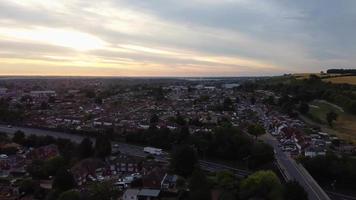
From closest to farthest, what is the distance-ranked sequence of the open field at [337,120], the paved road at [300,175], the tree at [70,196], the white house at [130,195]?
the tree at [70,196] → the white house at [130,195] → the paved road at [300,175] → the open field at [337,120]

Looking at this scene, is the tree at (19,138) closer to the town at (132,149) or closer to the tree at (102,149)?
the town at (132,149)

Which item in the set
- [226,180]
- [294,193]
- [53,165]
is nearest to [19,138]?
[53,165]

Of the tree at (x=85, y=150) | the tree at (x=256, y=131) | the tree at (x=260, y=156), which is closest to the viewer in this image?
the tree at (x=260, y=156)

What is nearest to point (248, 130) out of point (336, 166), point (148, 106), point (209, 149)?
point (209, 149)

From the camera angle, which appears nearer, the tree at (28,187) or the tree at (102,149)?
the tree at (28,187)

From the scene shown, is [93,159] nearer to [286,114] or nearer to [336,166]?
[336,166]

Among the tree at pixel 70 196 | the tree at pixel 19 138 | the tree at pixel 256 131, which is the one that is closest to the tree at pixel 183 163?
the tree at pixel 70 196

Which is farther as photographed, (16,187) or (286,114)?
(286,114)
